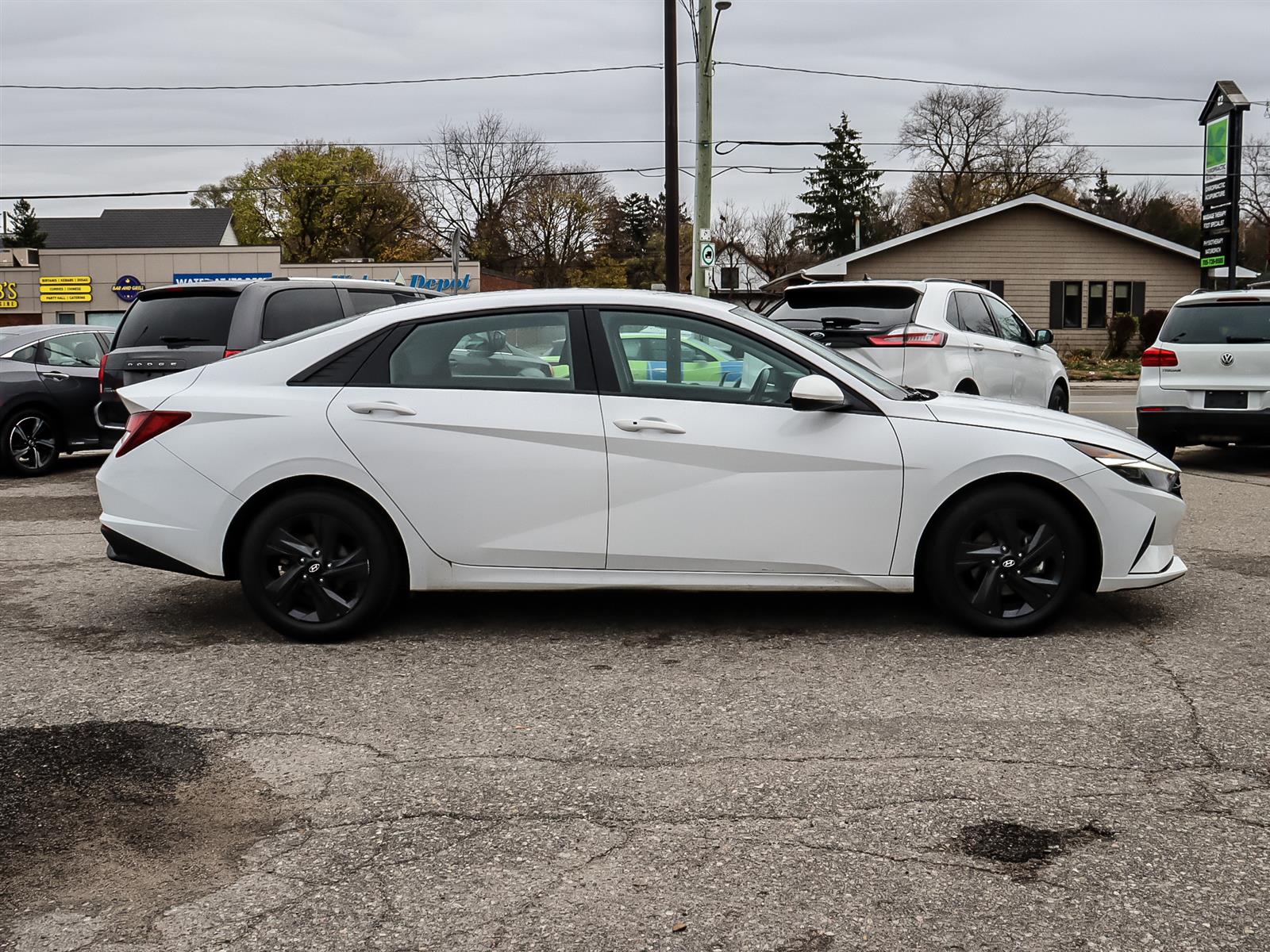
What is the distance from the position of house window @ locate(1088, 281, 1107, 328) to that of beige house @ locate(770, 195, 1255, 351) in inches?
1.0

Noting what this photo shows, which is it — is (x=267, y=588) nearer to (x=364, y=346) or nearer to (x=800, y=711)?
(x=364, y=346)

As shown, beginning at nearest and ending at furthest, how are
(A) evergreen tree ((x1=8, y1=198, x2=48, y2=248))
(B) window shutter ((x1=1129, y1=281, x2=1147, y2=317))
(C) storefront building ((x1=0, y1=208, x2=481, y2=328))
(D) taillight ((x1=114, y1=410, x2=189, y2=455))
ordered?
(D) taillight ((x1=114, y1=410, x2=189, y2=455)), (B) window shutter ((x1=1129, y1=281, x2=1147, y2=317)), (C) storefront building ((x1=0, y1=208, x2=481, y2=328)), (A) evergreen tree ((x1=8, y1=198, x2=48, y2=248))

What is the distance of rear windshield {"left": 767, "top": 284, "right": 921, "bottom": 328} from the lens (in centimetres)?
1037

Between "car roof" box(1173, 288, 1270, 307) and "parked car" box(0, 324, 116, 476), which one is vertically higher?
"car roof" box(1173, 288, 1270, 307)

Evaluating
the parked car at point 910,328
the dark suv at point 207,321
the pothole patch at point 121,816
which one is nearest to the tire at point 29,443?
the dark suv at point 207,321

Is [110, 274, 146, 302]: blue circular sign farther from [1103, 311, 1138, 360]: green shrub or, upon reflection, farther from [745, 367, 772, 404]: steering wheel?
[745, 367, 772, 404]: steering wheel

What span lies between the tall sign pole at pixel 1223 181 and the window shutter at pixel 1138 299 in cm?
537

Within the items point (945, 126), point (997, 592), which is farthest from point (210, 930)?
point (945, 126)

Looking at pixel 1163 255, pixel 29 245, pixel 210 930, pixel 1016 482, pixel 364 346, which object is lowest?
pixel 210 930

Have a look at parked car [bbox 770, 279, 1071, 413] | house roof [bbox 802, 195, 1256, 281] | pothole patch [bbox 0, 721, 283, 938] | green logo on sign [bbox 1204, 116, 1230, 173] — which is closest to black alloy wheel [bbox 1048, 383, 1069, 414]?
parked car [bbox 770, 279, 1071, 413]

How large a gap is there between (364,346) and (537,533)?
120 centimetres

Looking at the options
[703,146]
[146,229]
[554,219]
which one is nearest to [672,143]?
[703,146]

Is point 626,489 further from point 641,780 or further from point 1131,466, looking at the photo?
point 1131,466

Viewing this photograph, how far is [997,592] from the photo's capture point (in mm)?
5488
